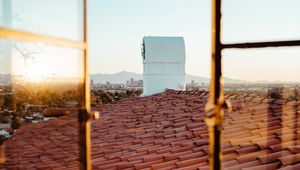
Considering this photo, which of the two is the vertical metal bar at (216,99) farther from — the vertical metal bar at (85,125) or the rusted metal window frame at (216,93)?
the vertical metal bar at (85,125)

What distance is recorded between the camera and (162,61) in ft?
38.3

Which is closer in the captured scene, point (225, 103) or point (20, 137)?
point (225, 103)

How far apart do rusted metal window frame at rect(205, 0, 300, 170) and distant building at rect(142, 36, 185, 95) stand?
10.2 m

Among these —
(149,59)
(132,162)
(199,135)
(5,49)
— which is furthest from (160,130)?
(149,59)

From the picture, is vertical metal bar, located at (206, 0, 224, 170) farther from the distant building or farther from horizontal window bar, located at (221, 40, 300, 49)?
the distant building

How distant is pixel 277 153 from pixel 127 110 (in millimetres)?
4811

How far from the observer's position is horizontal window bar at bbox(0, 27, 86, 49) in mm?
1136

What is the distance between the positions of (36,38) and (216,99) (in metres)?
0.80

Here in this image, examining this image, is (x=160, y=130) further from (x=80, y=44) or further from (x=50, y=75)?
(x=80, y=44)

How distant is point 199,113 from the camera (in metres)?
6.28

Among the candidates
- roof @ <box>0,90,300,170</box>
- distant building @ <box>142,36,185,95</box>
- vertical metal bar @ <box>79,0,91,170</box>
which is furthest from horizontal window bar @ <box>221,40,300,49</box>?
distant building @ <box>142,36,185,95</box>

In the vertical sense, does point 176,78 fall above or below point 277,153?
above

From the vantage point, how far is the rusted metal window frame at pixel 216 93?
4.64ft

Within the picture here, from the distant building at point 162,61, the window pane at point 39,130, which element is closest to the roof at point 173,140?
the window pane at point 39,130
